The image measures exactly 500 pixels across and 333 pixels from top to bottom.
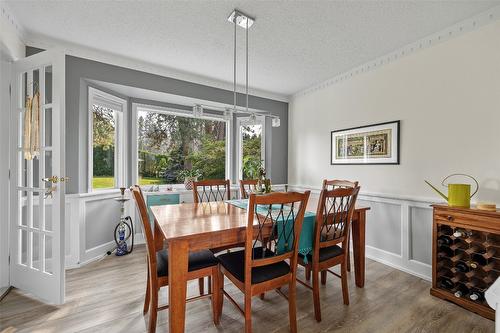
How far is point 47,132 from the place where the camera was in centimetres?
246

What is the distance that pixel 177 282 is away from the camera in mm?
1470

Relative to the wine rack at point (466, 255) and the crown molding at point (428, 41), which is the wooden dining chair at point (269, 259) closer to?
the wine rack at point (466, 255)

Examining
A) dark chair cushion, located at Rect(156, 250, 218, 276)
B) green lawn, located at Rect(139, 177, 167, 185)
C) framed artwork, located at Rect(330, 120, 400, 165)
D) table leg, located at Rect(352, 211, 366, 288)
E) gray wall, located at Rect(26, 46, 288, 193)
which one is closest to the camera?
dark chair cushion, located at Rect(156, 250, 218, 276)

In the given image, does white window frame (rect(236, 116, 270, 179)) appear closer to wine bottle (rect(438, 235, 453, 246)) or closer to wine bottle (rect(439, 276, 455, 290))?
wine bottle (rect(438, 235, 453, 246))

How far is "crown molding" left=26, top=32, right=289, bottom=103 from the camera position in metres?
2.56

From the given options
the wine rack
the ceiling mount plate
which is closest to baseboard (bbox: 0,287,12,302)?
the ceiling mount plate

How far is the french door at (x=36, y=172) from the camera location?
6.73ft

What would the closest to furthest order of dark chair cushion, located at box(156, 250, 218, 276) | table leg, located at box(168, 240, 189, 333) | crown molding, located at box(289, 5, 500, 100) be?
table leg, located at box(168, 240, 189, 333) < dark chair cushion, located at box(156, 250, 218, 276) < crown molding, located at box(289, 5, 500, 100)

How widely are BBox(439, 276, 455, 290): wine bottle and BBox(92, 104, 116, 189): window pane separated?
13.2ft

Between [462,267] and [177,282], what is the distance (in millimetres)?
2358

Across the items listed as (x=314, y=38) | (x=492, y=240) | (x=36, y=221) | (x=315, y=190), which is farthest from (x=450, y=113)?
(x=36, y=221)

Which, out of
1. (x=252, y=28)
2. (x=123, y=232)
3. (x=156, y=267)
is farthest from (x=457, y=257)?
(x=123, y=232)

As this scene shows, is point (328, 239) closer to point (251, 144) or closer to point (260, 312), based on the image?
point (260, 312)

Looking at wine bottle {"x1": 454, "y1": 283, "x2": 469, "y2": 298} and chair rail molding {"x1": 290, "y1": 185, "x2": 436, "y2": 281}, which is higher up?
chair rail molding {"x1": 290, "y1": 185, "x2": 436, "y2": 281}
